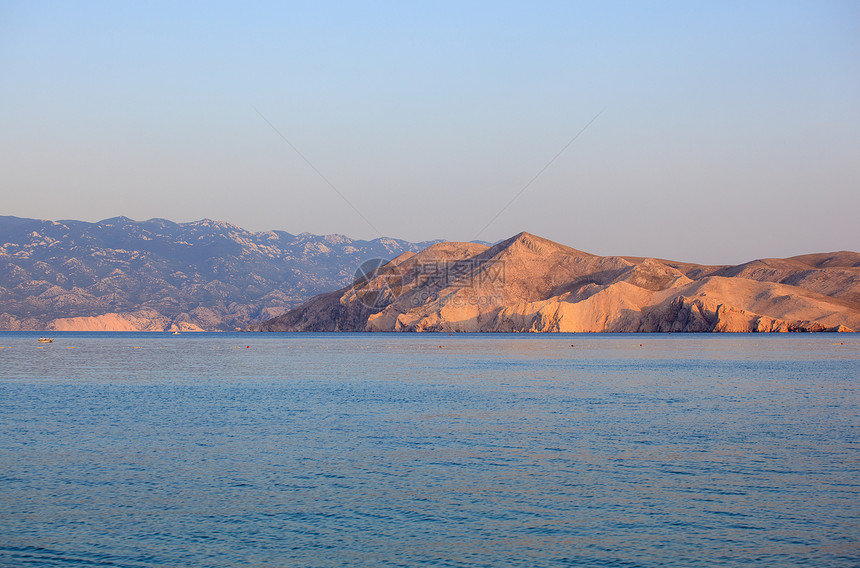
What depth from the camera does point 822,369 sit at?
60.0 metres

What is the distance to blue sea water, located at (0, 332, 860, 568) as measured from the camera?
14852mm

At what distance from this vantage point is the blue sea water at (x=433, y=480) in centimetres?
1485

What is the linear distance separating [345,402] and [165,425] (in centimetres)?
1026

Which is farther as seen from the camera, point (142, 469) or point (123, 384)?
point (123, 384)

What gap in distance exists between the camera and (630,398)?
131 feet

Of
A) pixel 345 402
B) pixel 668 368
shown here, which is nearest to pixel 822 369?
pixel 668 368

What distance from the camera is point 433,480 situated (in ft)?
66.3

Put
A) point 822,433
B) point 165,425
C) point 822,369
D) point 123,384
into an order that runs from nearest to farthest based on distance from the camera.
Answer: point 822,433, point 165,425, point 123,384, point 822,369

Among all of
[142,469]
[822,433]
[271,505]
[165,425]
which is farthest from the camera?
[165,425]

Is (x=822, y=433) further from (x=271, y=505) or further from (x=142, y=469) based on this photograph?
(x=142, y=469)

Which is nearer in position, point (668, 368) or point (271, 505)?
point (271, 505)

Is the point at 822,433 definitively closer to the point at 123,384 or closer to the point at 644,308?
the point at 123,384

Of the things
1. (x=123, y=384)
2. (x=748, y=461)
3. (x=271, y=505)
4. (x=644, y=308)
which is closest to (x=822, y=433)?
(x=748, y=461)

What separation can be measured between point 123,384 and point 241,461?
31.4 m
